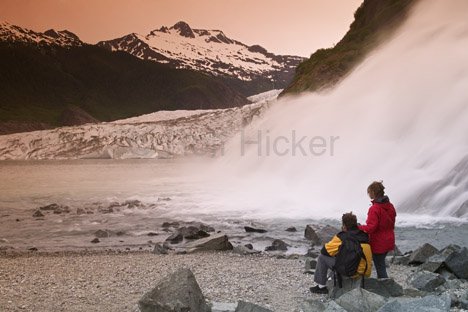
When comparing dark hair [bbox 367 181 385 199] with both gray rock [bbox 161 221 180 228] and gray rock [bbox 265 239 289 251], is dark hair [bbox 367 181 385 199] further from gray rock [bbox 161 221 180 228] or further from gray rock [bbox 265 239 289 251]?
gray rock [bbox 161 221 180 228]

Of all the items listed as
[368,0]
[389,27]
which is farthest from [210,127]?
[389,27]

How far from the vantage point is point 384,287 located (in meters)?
8.40

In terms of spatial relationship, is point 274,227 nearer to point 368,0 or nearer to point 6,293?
point 6,293

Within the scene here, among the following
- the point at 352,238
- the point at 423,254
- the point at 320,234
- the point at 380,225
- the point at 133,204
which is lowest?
the point at 133,204

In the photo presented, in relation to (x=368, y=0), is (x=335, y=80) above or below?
below

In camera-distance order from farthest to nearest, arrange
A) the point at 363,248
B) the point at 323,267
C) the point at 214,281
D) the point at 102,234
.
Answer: the point at 102,234 < the point at 214,281 < the point at 323,267 < the point at 363,248

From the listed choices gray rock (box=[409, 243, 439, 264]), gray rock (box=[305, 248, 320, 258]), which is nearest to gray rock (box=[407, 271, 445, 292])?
gray rock (box=[409, 243, 439, 264])

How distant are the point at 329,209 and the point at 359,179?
450cm

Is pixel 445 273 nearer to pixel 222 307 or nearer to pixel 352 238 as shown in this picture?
pixel 352 238

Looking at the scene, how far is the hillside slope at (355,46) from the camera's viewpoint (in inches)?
1834

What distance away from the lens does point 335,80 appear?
45438mm

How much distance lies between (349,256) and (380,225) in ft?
2.68

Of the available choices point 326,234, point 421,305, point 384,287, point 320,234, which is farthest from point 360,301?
point 320,234

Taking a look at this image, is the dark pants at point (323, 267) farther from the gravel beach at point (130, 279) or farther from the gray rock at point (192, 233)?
the gray rock at point (192, 233)
